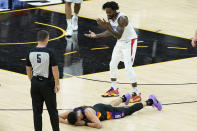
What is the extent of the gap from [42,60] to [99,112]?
189cm

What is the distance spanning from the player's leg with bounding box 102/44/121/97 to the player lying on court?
751 millimetres

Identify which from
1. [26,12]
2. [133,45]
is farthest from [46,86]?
[26,12]

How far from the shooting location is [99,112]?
383 inches

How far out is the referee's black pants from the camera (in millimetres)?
8438

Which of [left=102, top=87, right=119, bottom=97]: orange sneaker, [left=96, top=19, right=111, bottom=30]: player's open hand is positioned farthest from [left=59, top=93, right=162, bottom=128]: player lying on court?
[left=96, top=19, right=111, bottom=30]: player's open hand

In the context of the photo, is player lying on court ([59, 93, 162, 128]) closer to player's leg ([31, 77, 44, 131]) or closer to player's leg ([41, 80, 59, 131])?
player's leg ([41, 80, 59, 131])

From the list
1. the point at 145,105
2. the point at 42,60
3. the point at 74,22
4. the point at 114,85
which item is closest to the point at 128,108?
the point at 145,105

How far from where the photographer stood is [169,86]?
1206 centimetres

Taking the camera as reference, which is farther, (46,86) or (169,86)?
(169,86)

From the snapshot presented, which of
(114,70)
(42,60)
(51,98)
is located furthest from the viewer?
(114,70)

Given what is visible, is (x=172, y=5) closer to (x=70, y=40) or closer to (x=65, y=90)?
(x=70, y=40)

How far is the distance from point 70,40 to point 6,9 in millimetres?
3989

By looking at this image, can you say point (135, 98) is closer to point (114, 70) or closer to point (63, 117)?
point (114, 70)

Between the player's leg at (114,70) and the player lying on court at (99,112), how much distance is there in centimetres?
75
